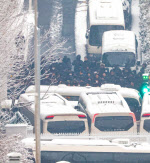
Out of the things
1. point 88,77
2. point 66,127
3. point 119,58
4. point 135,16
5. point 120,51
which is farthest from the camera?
point 135,16

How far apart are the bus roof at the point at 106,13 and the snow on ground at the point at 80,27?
2.06 metres

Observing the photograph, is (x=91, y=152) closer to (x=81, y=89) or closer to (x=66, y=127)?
(x=66, y=127)

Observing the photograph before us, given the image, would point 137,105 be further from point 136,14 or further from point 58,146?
point 136,14

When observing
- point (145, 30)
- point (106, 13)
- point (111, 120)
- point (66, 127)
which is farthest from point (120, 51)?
point (66, 127)

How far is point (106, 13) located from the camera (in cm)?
4009

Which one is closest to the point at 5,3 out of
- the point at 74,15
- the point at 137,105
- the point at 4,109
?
the point at 4,109

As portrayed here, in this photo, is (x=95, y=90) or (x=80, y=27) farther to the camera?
(x=80, y=27)

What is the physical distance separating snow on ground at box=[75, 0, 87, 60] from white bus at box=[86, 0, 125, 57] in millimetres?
1473

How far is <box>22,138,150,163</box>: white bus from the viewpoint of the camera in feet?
57.3

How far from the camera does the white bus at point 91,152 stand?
57.3 feet

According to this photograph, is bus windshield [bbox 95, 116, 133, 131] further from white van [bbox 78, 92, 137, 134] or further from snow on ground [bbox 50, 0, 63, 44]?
snow on ground [bbox 50, 0, 63, 44]

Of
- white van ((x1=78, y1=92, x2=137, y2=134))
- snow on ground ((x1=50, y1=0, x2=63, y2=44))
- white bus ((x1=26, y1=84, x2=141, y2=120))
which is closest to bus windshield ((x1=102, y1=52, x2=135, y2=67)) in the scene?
snow on ground ((x1=50, y1=0, x2=63, y2=44))

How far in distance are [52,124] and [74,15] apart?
1048 inches

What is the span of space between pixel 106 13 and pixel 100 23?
0.56 meters
